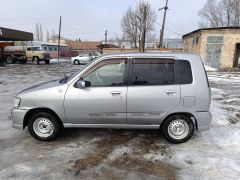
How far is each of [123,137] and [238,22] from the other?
169 feet

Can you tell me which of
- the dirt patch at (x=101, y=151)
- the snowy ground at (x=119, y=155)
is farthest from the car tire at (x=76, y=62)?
the dirt patch at (x=101, y=151)

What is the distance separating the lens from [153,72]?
4.54m

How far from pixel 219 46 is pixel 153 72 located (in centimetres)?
1961

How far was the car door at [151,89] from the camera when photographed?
14.6ft

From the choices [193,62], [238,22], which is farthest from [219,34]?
[238,22]

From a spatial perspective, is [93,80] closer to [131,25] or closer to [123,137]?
[123,137]

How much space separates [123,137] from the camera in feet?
16.6

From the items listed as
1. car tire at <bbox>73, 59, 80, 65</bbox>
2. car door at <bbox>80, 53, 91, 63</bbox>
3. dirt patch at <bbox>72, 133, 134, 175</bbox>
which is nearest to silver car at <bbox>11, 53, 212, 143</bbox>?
dirt patch at <bbox>72, 133, 134, 175</bbox>

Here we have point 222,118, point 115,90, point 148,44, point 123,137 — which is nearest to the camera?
point 115,90

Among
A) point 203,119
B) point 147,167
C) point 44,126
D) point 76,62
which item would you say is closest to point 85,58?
point 76,62

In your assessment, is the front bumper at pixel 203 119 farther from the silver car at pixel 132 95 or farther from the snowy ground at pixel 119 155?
the snowy ground at pixel 119 155

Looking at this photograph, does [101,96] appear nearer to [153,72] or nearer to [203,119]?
[153,72]

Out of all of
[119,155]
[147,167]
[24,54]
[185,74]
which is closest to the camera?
[147,167]

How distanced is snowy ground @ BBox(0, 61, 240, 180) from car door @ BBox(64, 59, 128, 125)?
1.86 ft
